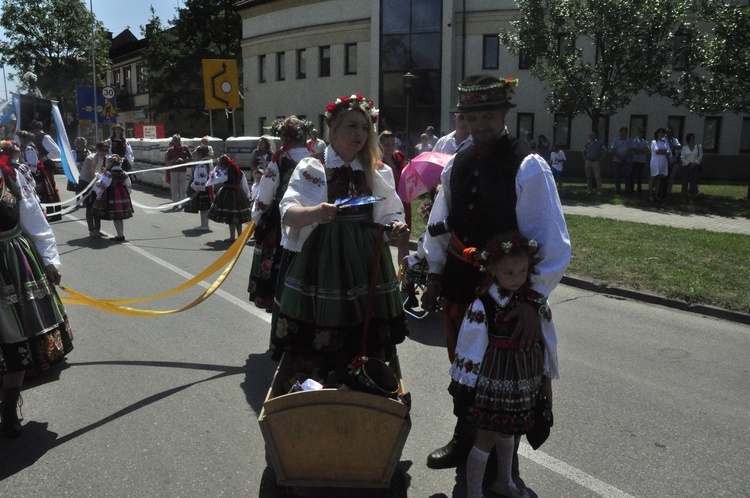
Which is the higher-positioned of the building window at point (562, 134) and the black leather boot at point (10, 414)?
the building window at point (562, 134)

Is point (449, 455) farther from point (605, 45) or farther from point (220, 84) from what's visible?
point (605, 45)

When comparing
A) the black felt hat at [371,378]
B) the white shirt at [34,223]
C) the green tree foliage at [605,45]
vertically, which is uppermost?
the green tree foliage at [605,45]

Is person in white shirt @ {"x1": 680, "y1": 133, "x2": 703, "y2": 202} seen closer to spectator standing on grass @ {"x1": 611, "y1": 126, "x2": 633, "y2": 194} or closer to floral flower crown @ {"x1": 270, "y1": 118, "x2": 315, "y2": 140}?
Result: spectator standing on grass @ {"x1": 611, "y1": 126, "x2": 633, "y2": 194}

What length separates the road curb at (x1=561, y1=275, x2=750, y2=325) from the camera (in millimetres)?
6755

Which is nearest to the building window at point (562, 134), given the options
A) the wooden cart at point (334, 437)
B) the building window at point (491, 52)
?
the building window at point (491, 52)

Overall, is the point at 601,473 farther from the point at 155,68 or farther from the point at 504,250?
the point at 155,68

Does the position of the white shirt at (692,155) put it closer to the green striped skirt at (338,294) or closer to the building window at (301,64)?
the green striped skirt at (338,294)

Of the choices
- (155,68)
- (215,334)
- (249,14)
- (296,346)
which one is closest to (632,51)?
(215,334)

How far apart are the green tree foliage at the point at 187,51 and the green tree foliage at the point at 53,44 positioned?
6213 millimetres

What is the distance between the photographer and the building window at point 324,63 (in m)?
32.6

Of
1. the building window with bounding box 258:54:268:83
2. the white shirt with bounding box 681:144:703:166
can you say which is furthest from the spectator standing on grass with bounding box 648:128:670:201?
the building window with bounding box 258:54:268:83

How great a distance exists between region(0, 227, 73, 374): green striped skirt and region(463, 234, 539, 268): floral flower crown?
113 inches

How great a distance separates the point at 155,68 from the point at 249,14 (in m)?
Result: 9.78

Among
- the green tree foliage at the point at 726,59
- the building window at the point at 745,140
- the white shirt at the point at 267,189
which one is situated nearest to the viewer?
the white shirt at the point at 267,189
